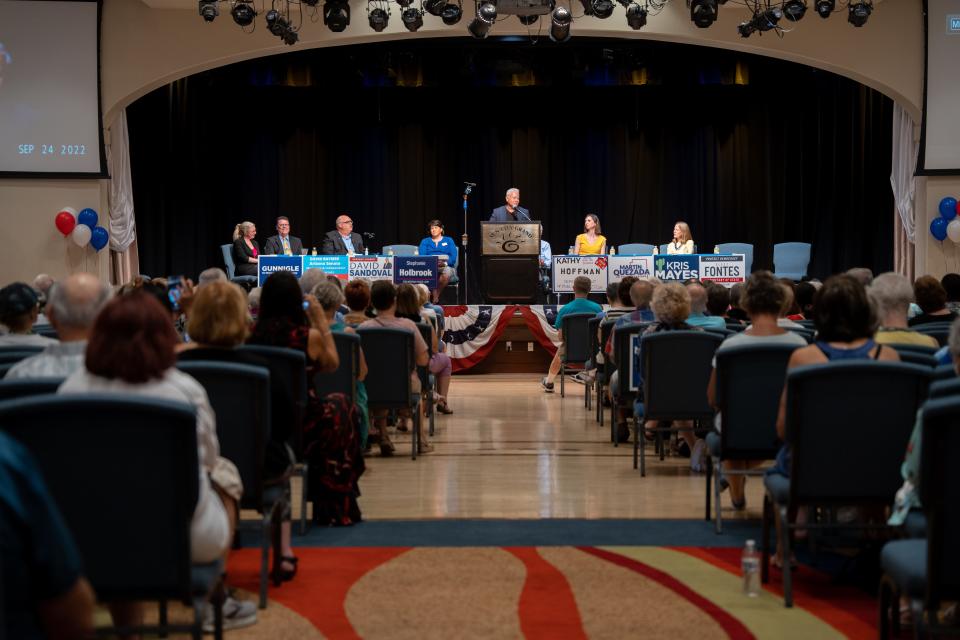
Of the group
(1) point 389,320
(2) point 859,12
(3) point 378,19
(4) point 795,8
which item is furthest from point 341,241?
(1) point 389,320

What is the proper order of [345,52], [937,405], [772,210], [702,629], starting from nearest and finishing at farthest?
1. [937,405]
2. [702,629]
3. [345,52]
4. [772,210]

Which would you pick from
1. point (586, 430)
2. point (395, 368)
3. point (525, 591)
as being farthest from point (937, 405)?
point (586, 430)

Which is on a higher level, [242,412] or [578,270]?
[578,270]

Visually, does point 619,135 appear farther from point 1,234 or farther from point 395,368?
point 395,368

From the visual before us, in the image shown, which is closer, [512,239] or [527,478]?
Answer: [527,478]

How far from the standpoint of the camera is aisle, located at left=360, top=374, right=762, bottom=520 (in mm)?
5281

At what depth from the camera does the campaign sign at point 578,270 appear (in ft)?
38.3

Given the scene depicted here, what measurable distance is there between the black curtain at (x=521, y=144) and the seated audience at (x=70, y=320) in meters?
12.7

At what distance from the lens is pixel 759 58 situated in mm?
16422

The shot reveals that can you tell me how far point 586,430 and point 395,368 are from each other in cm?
201

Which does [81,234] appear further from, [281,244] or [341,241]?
[341,241]

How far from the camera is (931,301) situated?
5512 mm

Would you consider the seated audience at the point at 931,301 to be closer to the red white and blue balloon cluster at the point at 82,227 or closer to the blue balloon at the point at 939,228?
the blue balloon at the point at 939,228

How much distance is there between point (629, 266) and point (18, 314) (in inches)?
313
